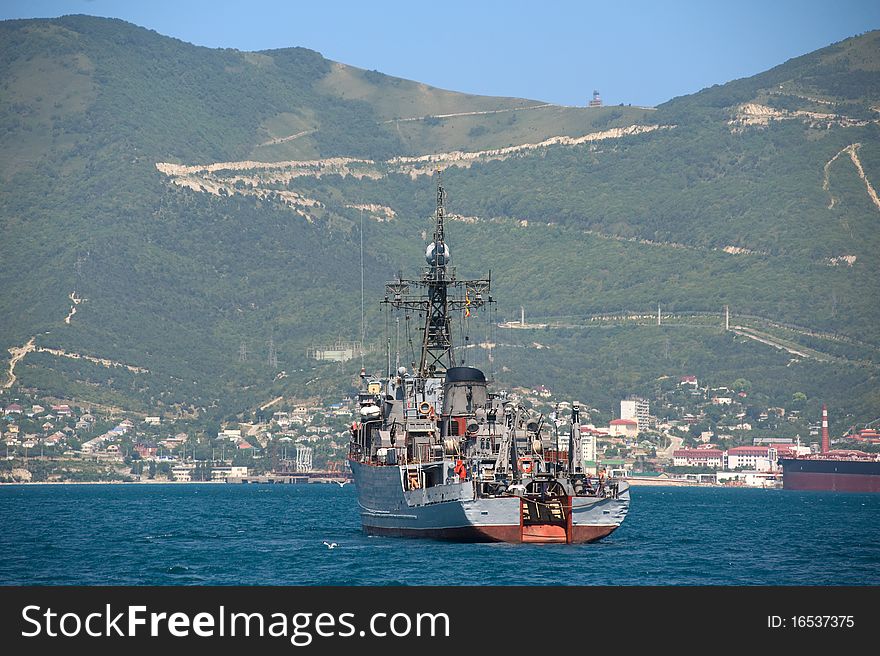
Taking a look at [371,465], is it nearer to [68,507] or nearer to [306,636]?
[306,636]

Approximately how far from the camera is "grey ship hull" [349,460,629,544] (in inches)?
3253

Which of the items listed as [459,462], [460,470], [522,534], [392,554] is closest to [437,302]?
[459,462]

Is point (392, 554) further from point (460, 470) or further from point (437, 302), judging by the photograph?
point (437, 302)

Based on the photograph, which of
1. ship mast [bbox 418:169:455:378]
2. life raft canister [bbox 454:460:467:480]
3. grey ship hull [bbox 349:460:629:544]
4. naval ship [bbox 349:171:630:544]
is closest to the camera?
grey ship hull [bbox 349:460:629:544]

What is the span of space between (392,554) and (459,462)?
5712 millimetres

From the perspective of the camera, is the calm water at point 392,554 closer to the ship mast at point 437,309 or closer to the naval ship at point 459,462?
the naval ship at point 459,462

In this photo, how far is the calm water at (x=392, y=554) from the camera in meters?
73.5

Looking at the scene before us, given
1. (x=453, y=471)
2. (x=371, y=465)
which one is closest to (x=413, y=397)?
(x=371, y=465)

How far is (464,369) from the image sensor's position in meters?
94.2

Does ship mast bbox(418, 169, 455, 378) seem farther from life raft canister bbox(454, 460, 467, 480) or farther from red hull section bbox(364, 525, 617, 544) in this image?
life raft canister bbox(454, 460, 467, 480)

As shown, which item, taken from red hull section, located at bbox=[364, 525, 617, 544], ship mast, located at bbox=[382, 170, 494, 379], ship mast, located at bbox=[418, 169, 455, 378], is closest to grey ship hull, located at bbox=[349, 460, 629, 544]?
red hull section, located at bbox=[364, 525, 617, 544]

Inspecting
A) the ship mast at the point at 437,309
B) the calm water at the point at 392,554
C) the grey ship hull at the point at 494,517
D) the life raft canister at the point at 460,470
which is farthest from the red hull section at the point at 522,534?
the ship mast at the point at 437,309

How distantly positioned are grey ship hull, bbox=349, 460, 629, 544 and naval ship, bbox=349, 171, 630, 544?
5 centimetres

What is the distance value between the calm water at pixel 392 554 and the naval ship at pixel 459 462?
4.00 ft
